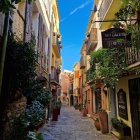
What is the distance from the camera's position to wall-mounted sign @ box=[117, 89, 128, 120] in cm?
991

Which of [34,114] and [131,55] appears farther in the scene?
[131,55]

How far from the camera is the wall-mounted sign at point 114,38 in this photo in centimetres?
784

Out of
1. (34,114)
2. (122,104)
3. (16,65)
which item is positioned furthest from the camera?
(122,104)

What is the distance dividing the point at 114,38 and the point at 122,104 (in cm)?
382

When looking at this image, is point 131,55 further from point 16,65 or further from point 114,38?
point 16,65

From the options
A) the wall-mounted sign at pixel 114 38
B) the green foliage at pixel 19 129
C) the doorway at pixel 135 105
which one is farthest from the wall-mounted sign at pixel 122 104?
the green foliage at pixel 19 129

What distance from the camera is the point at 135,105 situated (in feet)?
29.2

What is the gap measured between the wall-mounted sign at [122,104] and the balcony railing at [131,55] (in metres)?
2.26

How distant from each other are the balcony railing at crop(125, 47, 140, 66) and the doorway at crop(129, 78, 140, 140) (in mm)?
885

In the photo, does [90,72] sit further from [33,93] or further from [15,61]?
[15,61]

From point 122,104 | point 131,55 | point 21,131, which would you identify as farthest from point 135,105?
point 21,131

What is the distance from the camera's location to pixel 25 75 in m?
5.67

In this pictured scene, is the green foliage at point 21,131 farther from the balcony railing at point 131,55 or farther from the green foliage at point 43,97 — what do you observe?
the balcony railing at point 131,55

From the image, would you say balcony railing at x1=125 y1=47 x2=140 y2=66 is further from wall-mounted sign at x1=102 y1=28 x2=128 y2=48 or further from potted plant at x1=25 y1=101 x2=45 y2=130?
potted plant at x1=25 y1=101 x2=45 y2=130
